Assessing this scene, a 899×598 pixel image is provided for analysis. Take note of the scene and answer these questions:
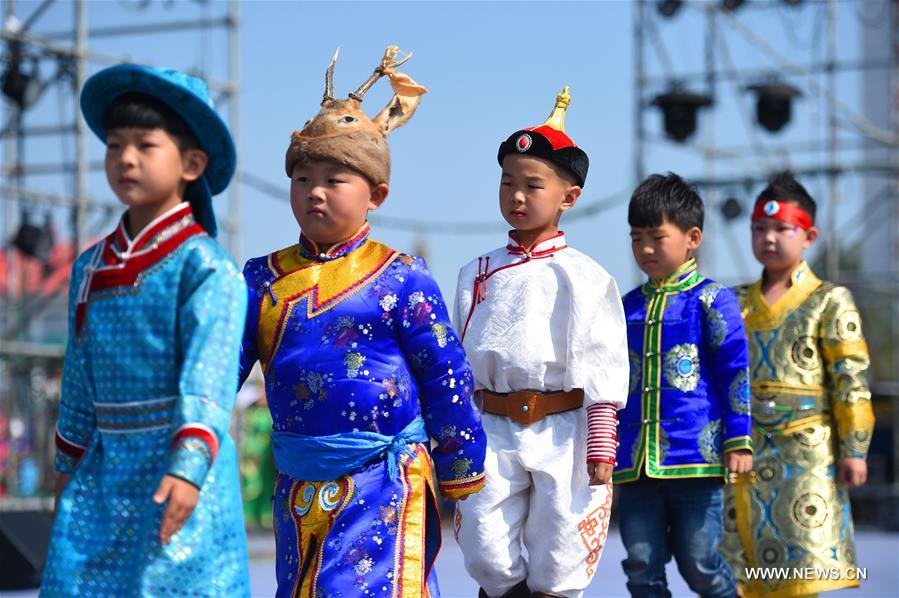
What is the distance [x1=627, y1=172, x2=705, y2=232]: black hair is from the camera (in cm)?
566

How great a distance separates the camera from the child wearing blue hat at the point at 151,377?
323cm

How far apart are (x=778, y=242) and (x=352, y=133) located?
2.61 m

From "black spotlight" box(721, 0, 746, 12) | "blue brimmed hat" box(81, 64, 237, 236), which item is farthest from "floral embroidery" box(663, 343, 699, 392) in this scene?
"black spotlight" box(721, 0, 746, 12)

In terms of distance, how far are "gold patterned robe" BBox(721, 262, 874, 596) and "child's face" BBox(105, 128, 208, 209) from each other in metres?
3.30

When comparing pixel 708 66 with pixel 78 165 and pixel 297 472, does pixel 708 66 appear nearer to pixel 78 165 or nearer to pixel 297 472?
pixel 78 165

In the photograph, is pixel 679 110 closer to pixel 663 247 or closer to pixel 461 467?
pixel 663 247

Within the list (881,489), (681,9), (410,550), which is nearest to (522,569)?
(410,550)

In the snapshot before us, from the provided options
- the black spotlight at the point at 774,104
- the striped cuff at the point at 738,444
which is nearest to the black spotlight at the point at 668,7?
the black spotlight at the point at 774,104

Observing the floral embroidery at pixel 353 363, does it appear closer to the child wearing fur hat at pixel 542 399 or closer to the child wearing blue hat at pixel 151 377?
the child wearing blue hat at pixel 151 377

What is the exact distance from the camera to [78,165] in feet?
38.1

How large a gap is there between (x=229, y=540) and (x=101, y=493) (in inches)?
11.4

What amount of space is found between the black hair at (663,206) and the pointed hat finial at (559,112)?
54cm

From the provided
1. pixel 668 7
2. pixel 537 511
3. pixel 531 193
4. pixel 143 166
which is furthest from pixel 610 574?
pixel 668 7

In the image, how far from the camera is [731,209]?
15.5 m
